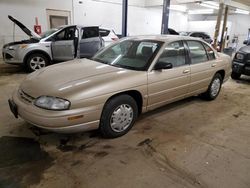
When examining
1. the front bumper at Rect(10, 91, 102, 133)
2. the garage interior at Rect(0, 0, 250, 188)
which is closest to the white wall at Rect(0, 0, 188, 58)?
the garage interior at Rect(0, 0, 250, 188)

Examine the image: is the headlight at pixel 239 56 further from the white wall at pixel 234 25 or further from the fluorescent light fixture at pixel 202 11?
the white wall at pixel 234 25

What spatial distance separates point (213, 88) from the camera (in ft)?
14.4

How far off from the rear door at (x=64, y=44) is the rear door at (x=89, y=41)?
0.29m

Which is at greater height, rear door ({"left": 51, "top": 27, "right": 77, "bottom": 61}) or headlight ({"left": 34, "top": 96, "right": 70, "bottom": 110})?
rear door ({"left": 51, "top": 27, "right": 77, "bottom": 61})

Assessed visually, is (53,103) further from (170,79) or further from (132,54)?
(170,79)

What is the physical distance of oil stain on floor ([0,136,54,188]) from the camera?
79.3 inches

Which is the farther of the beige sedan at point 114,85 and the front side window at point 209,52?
the front side window at point 209,52

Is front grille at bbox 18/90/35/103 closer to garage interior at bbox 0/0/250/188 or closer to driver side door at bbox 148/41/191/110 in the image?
garage interior at bbox 0/0/250/188

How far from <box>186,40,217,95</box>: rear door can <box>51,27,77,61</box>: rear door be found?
4.16 m

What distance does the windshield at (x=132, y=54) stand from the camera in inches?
119

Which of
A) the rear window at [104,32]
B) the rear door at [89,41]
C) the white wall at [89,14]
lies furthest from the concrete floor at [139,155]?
the white wall at [89,14]

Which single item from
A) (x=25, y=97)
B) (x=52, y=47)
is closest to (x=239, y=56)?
(x=52, y=47)

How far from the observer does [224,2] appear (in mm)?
9688

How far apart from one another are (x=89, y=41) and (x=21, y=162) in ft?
16.9
